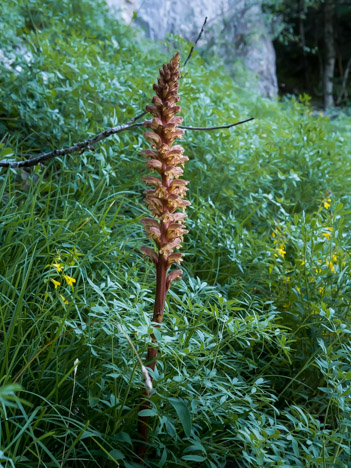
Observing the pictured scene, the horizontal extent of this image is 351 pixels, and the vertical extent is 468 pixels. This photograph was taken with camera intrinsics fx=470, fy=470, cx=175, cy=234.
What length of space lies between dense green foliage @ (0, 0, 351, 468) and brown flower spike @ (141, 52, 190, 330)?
0.66 ft

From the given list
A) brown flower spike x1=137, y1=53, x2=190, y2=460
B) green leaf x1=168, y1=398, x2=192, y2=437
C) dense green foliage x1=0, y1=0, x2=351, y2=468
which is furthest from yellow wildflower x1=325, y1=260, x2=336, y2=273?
green leaf x1=168, y1=398, x2=192, y2=437

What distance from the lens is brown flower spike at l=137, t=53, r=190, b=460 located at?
1505 mm

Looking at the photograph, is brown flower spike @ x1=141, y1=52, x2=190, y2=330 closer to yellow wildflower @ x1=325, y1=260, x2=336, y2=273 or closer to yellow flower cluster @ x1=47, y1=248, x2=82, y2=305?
yellow flower cluster @ x1=47, y1=248, x2=82, y2=305

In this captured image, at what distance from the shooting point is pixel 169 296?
6.93ft

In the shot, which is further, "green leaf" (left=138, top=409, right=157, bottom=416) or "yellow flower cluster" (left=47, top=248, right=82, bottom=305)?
"yellow flower cluster" (left=47, top=248, right=82, bottom=305)

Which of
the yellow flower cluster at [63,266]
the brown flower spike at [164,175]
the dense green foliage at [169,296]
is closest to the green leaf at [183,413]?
the dense green foliage at [169,296]

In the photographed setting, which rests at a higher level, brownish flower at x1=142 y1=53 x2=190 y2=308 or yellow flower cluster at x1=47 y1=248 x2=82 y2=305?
brownish flower at x1=142 y1=53 x2=190 y2=308

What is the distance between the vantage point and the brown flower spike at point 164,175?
1509mm

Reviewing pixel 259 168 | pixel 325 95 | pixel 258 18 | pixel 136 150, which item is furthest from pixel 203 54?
pixel 136 150

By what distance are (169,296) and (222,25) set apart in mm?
8111

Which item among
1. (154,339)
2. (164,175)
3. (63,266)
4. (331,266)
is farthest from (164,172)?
(331,266)

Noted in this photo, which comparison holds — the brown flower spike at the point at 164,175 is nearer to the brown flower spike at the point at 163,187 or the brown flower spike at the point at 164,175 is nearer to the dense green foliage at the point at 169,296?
the brown flower spike at the point at 163,187

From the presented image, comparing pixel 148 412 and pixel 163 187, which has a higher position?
pixel 163 187

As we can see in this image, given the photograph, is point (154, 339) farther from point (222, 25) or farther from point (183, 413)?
point (222, 25)
